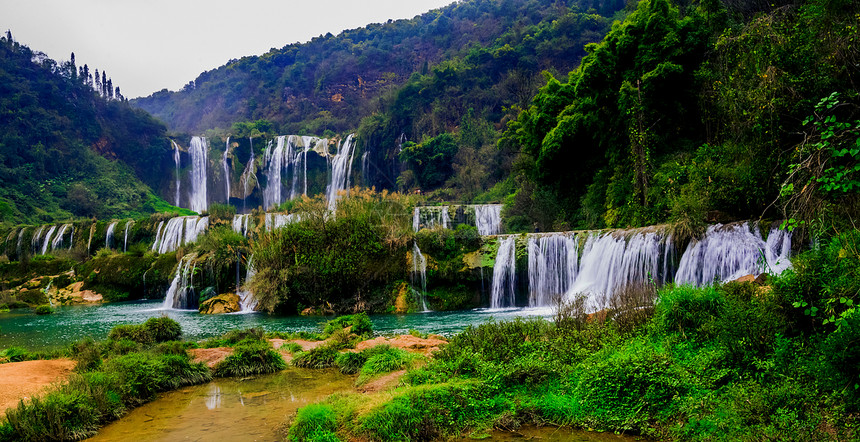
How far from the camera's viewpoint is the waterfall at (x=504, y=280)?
18.2 meters

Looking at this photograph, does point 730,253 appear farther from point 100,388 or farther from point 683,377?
point 100,388

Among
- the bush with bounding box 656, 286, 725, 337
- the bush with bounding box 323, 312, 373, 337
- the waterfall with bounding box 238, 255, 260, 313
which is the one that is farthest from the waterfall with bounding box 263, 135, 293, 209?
the bush with bounding box 656, 286, 725, 337

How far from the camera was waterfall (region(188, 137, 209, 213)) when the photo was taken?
2283 inches

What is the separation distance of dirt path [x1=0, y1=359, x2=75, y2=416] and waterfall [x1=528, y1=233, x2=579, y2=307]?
13.8m

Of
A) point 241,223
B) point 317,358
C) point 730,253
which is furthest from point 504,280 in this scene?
point 241,223

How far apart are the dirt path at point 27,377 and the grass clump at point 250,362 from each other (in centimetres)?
219

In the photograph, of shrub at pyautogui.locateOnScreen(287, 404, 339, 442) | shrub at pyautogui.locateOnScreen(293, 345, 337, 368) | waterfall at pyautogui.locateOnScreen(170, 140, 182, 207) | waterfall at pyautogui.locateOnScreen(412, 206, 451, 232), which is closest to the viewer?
shrub at pyautogui.locateOnScreen(287, 404, 339, 442)

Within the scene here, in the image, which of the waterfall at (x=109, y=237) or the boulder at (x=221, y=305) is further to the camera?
the waterfall at (x=109, y=237)

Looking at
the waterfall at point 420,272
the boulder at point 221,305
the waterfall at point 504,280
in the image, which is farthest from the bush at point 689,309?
the boulder at point 221,305

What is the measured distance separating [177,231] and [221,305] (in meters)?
16.7

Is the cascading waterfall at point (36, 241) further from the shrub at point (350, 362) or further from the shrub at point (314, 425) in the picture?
the shrub at point (314, 425)

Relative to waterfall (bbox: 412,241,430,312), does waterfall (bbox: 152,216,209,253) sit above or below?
above

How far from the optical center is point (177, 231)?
1307 inches

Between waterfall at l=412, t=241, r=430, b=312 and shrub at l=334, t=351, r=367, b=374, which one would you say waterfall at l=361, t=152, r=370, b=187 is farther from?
shrub at l=334, t=351, r=367, b=374
